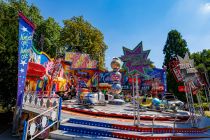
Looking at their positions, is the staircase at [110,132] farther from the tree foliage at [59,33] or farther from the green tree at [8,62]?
the tree foliage at [59,33]

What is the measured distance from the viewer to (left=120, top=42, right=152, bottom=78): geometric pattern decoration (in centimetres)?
1034

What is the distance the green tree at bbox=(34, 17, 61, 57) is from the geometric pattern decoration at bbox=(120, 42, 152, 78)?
2862 centimetres

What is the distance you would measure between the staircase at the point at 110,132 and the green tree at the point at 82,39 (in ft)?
103

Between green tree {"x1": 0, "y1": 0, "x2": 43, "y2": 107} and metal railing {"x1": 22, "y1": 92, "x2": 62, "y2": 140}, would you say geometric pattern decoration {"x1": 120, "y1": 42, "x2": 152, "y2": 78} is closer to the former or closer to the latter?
metal railing {"x1": 22, "y1": 92, "x2": 62, "y2": 140}

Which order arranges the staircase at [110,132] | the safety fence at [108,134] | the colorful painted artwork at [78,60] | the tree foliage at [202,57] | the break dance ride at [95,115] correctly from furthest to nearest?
the tree foliage at [202,57]
the colorful painted artwork at [78,60]
the break dance ride at [95,115]
the staircase at [110,132]
the safety fence at [108,134]

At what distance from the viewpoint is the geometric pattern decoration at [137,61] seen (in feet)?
33.9

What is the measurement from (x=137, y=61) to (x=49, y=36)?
3081 centimetres

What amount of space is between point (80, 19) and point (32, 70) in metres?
31.1

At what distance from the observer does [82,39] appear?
138 feet

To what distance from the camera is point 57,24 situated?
138ft

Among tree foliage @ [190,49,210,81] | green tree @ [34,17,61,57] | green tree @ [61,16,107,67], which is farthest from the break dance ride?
tree foliage @ [190,49,210,81]

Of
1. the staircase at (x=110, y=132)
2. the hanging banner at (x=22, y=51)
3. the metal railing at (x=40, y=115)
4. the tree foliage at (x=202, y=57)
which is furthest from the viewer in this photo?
the tree foliage at (x=202, y=57)

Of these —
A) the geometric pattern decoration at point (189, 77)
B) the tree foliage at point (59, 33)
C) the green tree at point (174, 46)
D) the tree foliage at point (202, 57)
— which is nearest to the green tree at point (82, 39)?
the tree foliage at point (59, 33)

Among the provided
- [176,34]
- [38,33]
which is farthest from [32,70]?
[176,34]
